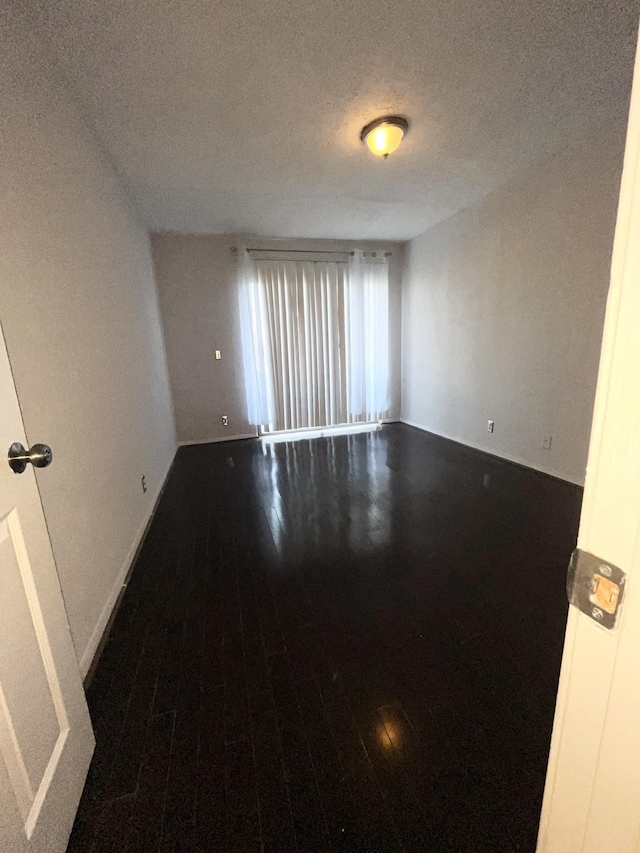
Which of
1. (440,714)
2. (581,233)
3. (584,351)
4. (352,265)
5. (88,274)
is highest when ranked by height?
(352,265)

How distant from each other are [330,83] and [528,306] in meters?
2.36

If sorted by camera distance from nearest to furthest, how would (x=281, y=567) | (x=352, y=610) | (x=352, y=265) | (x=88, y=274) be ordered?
(x=352, y=610) < (x=88, y=274) < (x=281, y=567) < (x=352, y=265)

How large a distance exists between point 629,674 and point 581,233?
3296 mm

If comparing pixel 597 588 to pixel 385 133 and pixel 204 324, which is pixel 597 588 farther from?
pixel 204 324

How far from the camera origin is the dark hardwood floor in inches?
37.0

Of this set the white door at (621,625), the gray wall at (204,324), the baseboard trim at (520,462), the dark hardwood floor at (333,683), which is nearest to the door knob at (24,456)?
the dark hardwood floor at (333,683)

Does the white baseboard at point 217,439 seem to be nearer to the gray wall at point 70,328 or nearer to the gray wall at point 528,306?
the gray wall at point 70,328

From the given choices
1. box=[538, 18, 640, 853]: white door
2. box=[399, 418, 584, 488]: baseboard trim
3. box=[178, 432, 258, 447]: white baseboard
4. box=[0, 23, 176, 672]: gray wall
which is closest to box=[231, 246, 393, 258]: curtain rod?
box=[0, 23, 176, 672]: gray wall

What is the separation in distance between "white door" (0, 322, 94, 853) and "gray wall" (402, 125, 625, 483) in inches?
134

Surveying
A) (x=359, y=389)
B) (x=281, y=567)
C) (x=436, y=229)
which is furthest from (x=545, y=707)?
(x=436, y=229)

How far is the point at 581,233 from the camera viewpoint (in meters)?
2.63

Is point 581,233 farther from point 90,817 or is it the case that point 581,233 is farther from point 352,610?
point 90,817

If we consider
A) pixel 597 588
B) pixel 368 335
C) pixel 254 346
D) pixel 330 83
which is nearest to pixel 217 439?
pixel 254 346

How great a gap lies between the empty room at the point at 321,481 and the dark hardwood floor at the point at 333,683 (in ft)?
0.03
